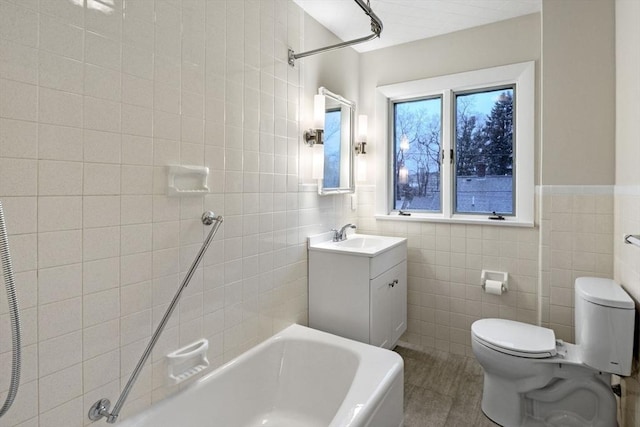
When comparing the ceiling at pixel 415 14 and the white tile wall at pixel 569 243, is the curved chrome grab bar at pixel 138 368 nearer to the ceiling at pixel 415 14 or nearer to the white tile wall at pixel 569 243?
the ceiling at pixel 415 14

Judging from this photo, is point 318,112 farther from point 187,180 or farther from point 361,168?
point 187,180

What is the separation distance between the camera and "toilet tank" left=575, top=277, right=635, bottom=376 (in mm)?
1687

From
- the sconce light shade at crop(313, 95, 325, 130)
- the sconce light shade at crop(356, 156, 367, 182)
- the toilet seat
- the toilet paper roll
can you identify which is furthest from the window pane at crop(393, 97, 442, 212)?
the toilet seat

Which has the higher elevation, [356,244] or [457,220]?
[457,220]

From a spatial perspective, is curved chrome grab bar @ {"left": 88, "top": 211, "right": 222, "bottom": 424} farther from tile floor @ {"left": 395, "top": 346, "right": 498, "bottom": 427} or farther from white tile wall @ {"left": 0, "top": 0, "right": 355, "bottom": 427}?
tile floor @ {"left": 395, "top": 346, "right": 498, "bottom": 427}

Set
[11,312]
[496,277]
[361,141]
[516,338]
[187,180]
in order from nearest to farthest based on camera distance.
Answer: [11,312] < [187,180] < [516,338] < [496,277] < [361,141]

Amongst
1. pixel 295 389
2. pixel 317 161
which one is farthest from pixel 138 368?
pixel 317 161

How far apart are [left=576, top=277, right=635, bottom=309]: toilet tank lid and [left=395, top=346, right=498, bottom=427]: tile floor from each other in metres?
0.92

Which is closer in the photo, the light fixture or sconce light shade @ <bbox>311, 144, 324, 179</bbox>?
sconce light shade @ <bbox>311, 144, 324, 179</bbox>

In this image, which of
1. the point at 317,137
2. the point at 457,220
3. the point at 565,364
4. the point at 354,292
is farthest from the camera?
the point at 457,220

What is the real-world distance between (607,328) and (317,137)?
6.29ft

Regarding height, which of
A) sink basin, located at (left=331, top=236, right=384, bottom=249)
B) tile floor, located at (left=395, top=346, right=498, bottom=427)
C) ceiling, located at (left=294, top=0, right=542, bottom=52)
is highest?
ceiling, located at (left=294, top=0, right=542, bottom=52)

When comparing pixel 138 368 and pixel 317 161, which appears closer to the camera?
pixel 138 368

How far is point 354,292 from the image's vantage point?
226 cm
